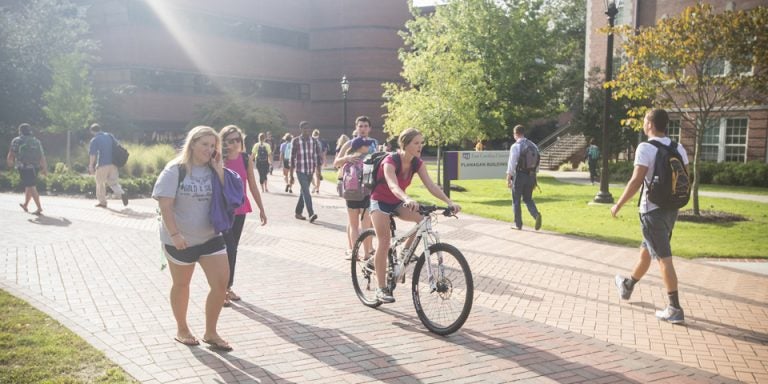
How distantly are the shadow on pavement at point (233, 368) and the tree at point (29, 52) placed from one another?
3049 cm

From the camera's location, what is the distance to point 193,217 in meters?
4.68

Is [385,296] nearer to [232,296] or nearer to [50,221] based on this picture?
[232,296]

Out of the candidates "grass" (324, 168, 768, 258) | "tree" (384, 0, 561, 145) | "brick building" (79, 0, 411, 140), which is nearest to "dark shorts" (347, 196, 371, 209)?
"grass" (324, 168, 768, 258)

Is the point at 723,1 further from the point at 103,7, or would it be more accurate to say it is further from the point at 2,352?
the point at 103,7

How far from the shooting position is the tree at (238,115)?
1549 inches

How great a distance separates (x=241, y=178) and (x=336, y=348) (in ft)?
7.17

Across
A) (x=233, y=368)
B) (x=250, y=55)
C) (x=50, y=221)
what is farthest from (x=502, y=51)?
(x=233, y=368)

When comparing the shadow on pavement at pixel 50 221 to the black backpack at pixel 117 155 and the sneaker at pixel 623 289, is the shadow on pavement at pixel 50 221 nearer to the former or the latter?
the black backpack at pixel 117 155

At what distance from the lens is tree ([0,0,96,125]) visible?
31.1 metres

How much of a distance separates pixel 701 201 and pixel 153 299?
1531cm

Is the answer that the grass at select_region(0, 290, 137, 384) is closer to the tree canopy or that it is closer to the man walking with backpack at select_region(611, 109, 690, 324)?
the man walking with backpack at select_region(611, 109, 690, 324)

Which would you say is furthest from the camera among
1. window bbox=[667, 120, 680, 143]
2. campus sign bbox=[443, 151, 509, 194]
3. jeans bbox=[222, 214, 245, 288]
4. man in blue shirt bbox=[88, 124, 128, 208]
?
window bbox=[667, 120, 680, 143]

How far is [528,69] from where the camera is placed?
36.0 metres

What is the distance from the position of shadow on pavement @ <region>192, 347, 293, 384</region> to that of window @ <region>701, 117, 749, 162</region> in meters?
24.8
